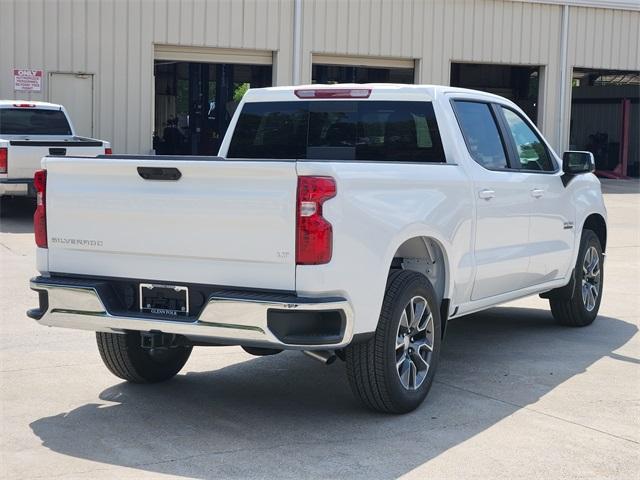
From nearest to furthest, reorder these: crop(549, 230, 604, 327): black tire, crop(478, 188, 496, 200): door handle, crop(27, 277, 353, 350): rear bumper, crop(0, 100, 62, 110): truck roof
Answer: crop(27, 277, 353, 350): rear bumper
crop(478, 188, 496, 200): door handle
crop(549, 230, 604, 327): black tire
crop(0, 100, 62, 110): truck roof

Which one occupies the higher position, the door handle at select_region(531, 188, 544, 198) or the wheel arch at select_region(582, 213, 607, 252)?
the door handle at select_region(531, 188, 544, 198)

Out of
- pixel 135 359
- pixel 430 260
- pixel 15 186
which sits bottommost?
pixel 135 359

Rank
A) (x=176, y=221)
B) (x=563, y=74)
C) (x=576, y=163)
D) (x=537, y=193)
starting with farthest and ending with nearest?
(x=563, y=74) → (x=576, y=163) → (x=537, y=193) → (x=176, y=221)

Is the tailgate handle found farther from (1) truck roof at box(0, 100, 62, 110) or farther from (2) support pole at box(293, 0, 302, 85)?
(2) support pole at box(293, 0, 302, 85)

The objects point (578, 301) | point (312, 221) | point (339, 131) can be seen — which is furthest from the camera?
point (578, 301)

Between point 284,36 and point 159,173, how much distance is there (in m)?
19.0

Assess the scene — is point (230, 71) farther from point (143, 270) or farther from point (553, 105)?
point (143, 270)

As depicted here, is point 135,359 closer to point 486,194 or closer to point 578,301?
point 486,194

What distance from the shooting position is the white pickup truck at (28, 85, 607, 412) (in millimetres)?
5324

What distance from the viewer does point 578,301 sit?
8781 mm

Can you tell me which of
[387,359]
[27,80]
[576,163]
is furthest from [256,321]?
[27,80]

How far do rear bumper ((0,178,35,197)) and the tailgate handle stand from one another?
1101 cm

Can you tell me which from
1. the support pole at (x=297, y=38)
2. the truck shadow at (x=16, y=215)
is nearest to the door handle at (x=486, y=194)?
the truck shadow at (x=16, y=215)

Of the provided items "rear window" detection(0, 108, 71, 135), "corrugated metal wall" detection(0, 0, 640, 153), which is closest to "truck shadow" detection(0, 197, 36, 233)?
"rear window" detection(0, 108, 71, 135)
